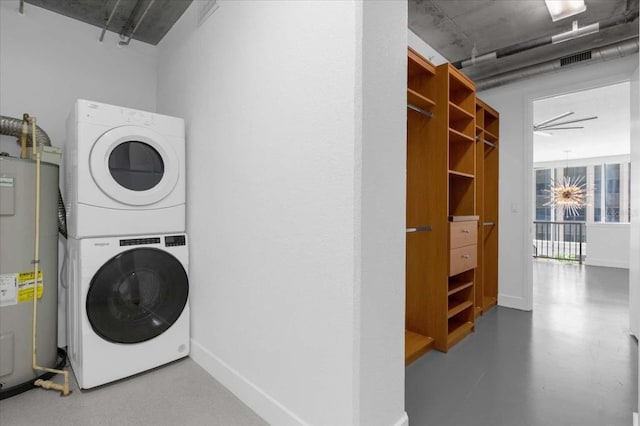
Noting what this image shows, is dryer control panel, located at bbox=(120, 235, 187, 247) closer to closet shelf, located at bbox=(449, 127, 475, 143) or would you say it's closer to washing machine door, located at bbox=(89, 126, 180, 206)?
washing machine door, located at bbox=(89, 126, 180, 206)

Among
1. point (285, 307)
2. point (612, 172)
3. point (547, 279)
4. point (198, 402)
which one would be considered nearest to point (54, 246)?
point (198, 402)

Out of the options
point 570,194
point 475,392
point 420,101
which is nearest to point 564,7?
point 420,101

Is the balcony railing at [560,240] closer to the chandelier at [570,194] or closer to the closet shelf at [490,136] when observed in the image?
the chandelier at [570,194]

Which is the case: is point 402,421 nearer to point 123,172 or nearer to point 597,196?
point 123,172

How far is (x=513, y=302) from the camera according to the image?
368cm

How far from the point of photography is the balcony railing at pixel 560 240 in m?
7.57

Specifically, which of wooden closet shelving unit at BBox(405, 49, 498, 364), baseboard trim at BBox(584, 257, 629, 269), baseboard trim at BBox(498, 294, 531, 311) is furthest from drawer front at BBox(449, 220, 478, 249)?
baseboard trim at BBox(584, 257, 629, 269)

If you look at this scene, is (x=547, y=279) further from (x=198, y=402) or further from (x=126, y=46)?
(x=126, y=46)

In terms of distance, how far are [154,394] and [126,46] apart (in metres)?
2.88

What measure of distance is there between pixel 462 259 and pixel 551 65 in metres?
2.22

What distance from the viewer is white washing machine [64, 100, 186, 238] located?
200 cm

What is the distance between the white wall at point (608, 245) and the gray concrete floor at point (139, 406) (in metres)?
8.09

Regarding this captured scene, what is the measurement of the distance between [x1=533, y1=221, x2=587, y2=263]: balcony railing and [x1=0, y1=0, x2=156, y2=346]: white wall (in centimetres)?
906

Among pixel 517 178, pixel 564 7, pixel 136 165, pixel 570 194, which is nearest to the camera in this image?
pixel 136 165
